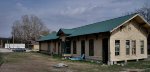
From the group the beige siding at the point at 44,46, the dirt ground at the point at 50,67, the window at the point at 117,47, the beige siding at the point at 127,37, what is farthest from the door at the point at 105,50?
the beige siding at the point at 44,46

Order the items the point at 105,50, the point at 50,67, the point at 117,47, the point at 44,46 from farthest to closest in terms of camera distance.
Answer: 1. the point at 44,46
2. the point at 105,50
3. the point at 117,47
4. the point at 50,67

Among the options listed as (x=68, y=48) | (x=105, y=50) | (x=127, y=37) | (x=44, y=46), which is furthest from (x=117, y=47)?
(x=44, y=46)

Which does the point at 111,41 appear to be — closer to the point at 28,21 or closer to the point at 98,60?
the point at 98,60

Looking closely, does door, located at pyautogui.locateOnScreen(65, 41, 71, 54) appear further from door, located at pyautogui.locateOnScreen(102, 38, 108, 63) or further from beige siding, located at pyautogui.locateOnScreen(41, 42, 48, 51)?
beige siding, located at pyautogui.locateOnScreen(41, 42, 48, 51)

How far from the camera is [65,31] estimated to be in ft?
118

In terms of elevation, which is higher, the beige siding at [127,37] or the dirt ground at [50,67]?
the beige siding at [127,37]

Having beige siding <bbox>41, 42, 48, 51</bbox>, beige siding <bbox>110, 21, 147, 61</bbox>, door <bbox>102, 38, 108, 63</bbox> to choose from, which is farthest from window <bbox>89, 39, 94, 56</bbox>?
beige siding <bbox>41, 42, 48, 51</bbox>

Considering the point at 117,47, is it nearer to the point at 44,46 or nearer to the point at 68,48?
the point at 68,48

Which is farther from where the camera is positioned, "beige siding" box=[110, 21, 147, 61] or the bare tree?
the bare tree

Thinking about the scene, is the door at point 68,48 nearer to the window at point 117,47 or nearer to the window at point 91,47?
the window at point 91,47

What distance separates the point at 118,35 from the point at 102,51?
2.20 meters

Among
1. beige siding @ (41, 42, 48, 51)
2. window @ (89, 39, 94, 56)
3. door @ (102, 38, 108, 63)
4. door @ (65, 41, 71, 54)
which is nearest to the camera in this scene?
door @ (102, 38, 108, 63)

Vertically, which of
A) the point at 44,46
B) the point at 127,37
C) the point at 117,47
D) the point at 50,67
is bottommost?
the point at 50,67

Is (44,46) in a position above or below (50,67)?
above
